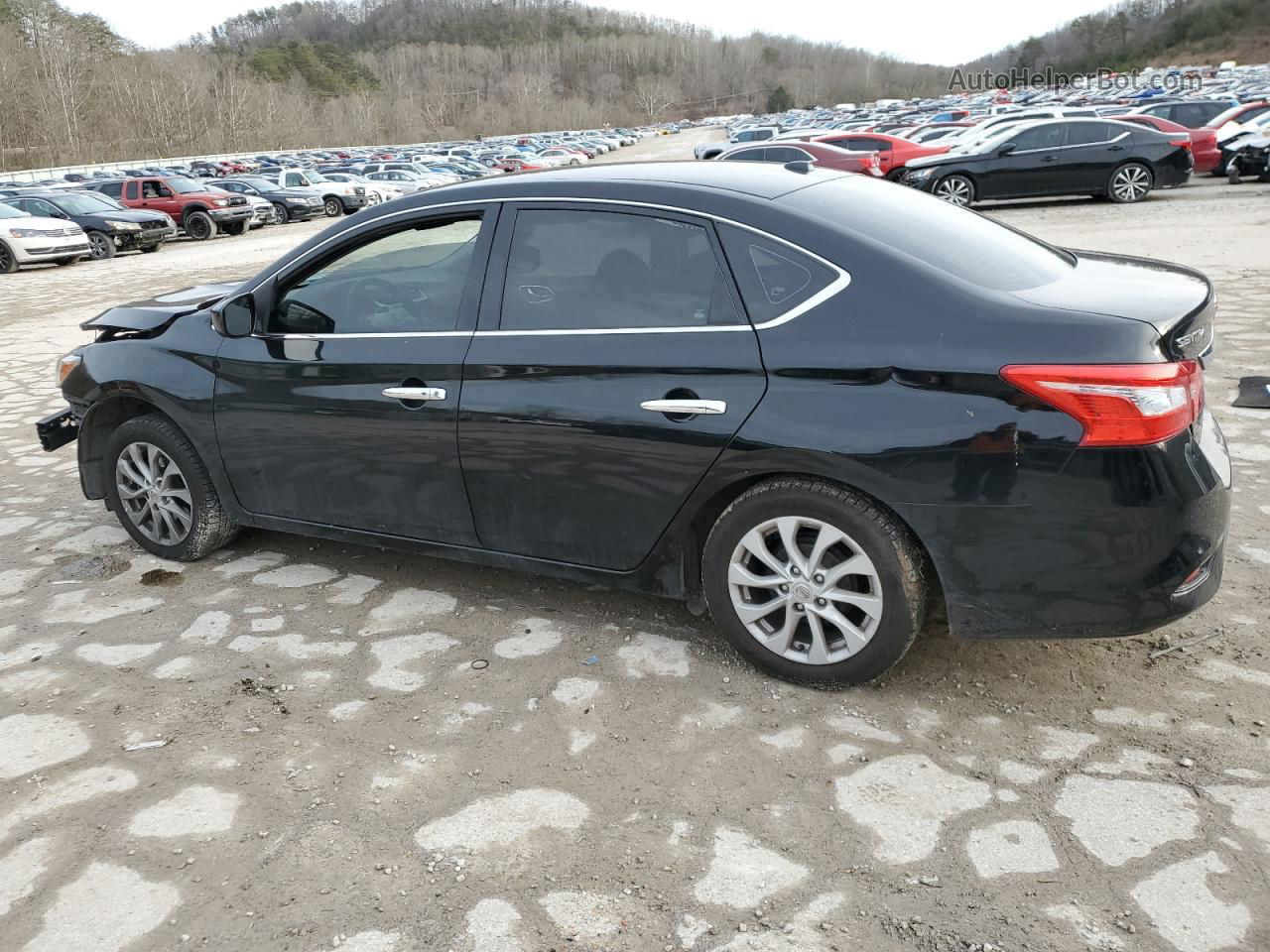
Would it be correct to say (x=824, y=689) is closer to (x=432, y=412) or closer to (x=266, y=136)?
(x=432, y=412)

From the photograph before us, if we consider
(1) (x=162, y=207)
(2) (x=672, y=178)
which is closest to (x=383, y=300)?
(2) (x=672, y=178)

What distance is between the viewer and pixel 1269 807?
2.72m

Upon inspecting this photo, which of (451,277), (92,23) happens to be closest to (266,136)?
(92,23)

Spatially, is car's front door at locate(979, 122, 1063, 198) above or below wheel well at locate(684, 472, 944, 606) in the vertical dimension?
above

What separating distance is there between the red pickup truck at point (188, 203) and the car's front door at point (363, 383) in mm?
23862

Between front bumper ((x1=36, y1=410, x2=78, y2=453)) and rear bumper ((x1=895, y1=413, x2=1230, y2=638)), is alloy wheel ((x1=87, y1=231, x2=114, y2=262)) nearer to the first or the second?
front bumper ((x1=36, y1=410, x2=78, y2=453))

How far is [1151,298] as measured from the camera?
3.17 meters

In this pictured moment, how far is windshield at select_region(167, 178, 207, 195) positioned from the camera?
25.9 meters

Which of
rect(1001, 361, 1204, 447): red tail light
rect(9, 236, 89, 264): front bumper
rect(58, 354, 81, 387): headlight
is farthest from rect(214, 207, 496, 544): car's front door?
rect(9, 236, 89, 264): front bumper

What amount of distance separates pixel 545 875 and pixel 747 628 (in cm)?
113

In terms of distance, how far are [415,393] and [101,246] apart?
2113 cm

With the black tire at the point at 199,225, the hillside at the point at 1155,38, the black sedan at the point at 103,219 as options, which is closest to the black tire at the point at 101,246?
the black sedan at the point at 103,219

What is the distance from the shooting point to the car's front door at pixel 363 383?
3.81 m

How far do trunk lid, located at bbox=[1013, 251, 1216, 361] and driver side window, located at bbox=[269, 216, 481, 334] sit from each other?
6.46 ft
